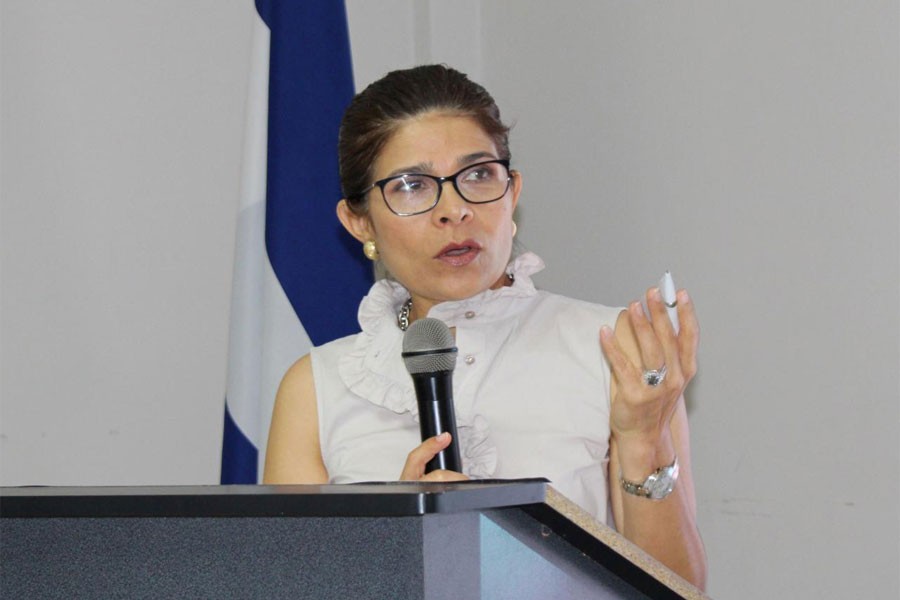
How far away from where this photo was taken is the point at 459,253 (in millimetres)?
1629

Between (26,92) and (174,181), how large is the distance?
37cm

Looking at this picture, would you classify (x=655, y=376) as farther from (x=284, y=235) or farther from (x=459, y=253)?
(x=284, y=235)

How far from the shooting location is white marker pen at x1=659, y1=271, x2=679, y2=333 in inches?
48.6

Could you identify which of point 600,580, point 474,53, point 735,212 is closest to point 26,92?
point 474,53

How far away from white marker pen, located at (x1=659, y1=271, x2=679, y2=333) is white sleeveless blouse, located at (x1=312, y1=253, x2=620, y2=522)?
351 mm

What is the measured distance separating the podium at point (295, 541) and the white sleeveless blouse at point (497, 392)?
2.26ft

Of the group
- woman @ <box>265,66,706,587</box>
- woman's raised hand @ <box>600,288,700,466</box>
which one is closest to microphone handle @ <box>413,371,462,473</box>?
woman's raised hand @ <box>600,288,700,466</box>

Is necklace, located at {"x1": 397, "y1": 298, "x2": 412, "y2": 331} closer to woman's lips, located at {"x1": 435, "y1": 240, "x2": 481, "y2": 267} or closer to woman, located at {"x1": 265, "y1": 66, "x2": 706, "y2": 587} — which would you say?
woman, located at {"x1": 265, "y1": 66, "x2": 706, "y2": 587}

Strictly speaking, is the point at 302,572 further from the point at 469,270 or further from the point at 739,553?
the point at 739,553

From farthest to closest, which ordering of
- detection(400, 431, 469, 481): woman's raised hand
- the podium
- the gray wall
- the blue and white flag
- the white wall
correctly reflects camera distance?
the white wall
the blue and white flag
the gray wall
detection(400, 431, 469, 481): woman's raised hand
the podium

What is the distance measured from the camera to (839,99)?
6.86 ft

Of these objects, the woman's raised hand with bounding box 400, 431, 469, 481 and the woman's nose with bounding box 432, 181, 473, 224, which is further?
the woman's nose with bounding box 432, 181, 473, 224

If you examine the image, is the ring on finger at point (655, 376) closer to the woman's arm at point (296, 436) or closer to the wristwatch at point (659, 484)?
the wristwatch at point (659, 484)

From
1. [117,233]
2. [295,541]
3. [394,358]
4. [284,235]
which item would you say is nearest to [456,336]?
[394,358]
